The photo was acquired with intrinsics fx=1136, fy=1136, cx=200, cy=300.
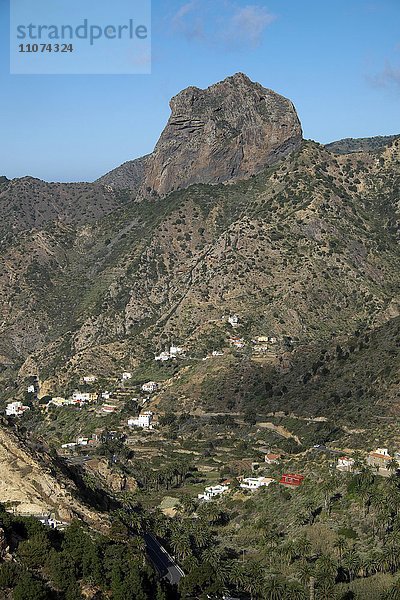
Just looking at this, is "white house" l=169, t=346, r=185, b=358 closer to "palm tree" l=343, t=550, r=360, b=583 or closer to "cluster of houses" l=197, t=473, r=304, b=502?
"cluster of houses" l=197, t=473, r=304, b=502

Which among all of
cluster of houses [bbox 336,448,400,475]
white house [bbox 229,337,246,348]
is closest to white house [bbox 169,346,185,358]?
white house [bbox 229,337,246,348]

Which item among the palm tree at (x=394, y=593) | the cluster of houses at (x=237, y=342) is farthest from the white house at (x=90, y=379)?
the palm tree at (x=394, y=593)

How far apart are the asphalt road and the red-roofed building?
14.6m

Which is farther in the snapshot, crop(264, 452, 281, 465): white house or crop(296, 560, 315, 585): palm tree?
crop(264, 452, 281, 465): white house

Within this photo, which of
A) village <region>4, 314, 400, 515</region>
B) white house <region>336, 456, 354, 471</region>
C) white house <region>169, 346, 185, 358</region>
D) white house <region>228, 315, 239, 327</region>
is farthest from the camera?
white house <region>228, 315, 239, 327</region>

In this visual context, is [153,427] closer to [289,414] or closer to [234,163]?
[289,414]

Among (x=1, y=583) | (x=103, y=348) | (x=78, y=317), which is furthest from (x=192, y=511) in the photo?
(x=78, y=317)

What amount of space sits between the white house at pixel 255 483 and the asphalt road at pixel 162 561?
16.2 meters

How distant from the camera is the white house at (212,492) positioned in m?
72.9

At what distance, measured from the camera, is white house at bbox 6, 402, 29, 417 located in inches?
4291

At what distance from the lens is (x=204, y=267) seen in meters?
128

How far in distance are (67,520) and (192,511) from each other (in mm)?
22062

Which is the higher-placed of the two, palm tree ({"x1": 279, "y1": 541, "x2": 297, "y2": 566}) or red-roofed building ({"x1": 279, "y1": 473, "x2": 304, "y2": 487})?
red-roofed building ({"x1": 279, "y1": 473, "x2": 304, "y2": 487})

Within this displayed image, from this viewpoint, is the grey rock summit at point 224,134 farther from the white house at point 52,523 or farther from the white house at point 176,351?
the white house at point 52,523
